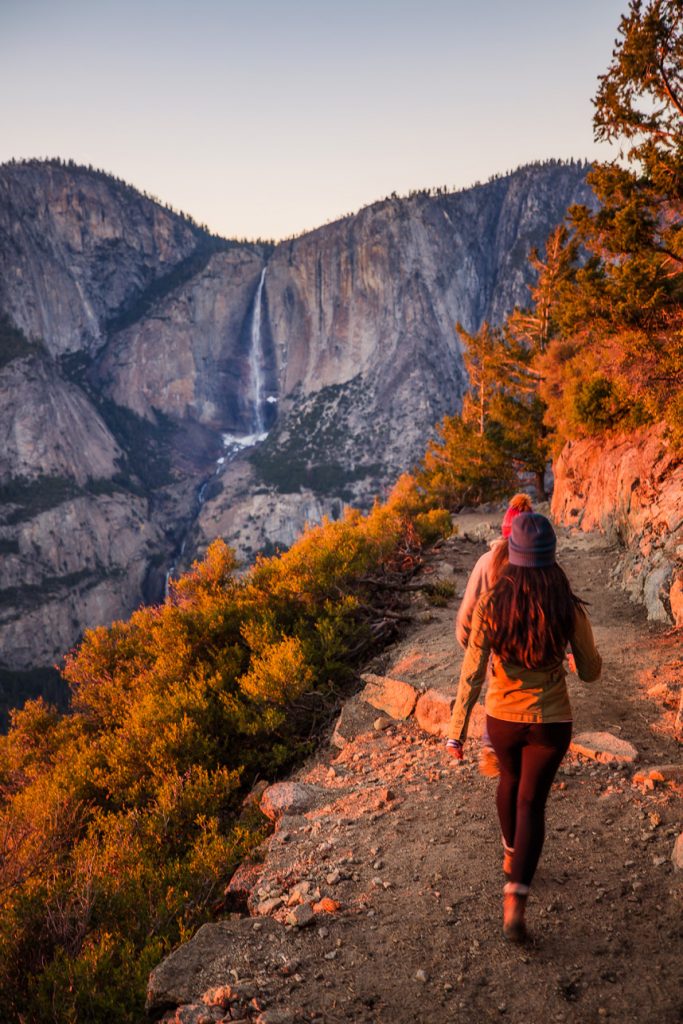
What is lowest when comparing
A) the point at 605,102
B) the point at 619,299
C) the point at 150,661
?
the point at 150,661

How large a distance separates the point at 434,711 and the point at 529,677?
4022mm

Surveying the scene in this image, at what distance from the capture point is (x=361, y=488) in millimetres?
94375

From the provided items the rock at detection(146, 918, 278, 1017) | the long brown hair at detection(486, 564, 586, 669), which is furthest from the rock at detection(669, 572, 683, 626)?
the rock at detection(146, 918, 278, 1017)

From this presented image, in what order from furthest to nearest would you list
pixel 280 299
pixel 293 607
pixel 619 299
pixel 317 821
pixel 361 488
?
pixel 280 299 → pixel 361 488 → pixel 619 299 → pixel 293 607 → pixel 317 821

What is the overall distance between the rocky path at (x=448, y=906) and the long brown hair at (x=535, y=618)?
5.02 ft

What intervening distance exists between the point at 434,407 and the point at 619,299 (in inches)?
3711

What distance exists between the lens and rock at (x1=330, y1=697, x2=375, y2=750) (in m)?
7.36

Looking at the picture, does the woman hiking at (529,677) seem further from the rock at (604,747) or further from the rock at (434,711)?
the rock at (434,711)

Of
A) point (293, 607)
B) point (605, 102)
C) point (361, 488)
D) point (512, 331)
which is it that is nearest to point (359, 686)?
point (293, 607)

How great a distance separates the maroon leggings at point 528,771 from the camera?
113 inches

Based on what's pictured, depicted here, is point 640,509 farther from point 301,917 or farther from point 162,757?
point 301,917

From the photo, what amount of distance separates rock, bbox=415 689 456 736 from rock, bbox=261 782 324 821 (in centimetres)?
144

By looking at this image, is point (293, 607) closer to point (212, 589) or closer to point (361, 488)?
point (212, 589)

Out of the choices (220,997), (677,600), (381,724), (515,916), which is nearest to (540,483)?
(677,600)
